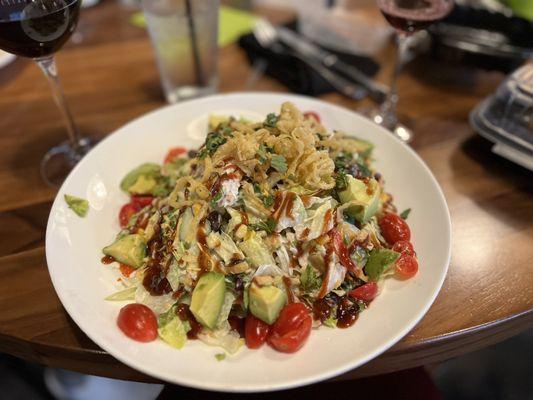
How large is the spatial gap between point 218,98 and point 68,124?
0.72 metres

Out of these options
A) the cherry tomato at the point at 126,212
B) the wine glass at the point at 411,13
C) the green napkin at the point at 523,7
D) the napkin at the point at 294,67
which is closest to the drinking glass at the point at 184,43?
the napkin at the point at 294,67

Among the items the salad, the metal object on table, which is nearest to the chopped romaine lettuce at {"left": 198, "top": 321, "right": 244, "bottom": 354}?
the salad

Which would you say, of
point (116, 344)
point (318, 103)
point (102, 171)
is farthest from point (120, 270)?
point (318, 103)

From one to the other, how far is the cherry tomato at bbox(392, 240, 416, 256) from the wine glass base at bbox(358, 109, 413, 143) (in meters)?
0.91

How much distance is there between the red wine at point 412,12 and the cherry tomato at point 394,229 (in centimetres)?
100

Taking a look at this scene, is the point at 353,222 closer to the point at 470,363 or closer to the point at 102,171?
the point at 102,171

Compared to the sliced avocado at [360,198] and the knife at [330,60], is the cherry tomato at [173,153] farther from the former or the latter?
the knife at [330,60]

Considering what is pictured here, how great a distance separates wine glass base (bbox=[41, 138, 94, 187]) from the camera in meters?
2.04

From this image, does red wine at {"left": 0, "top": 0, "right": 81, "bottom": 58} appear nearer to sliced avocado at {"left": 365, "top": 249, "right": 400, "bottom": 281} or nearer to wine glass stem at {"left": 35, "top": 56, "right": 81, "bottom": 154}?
wine glass stem at {"left": 35, "top": 56, "right": 81, "bottom": 154}

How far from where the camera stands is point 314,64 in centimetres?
277

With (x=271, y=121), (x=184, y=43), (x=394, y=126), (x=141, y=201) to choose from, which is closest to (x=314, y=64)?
(x=394, y=126)

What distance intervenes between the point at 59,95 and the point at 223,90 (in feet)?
3.28

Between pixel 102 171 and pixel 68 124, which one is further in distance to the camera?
pixel 68 124

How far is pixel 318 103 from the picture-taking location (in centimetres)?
212
